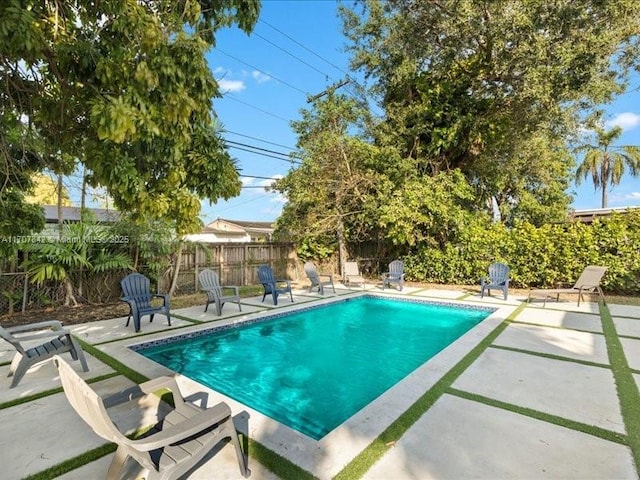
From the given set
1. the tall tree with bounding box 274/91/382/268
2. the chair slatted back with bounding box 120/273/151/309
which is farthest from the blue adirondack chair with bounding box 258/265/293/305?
the tall tree with bounding box 274/91/382/268

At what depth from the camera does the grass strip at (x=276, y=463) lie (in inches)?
88.7

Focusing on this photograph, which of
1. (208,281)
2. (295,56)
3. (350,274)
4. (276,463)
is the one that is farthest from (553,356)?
(295,56)

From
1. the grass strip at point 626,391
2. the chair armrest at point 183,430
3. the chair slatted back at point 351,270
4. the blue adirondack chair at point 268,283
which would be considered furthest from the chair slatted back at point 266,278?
the grass strip at point 626,391

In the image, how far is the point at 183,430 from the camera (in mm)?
2025

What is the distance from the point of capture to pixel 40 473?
89.5 inches

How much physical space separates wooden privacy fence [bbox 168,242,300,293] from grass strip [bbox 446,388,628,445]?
864 cm

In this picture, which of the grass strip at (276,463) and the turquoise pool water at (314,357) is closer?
the grass strip at (276,463)

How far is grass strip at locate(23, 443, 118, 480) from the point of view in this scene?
7.39 feet

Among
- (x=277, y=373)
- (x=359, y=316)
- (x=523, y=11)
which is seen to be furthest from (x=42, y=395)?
(x=523, y=11)

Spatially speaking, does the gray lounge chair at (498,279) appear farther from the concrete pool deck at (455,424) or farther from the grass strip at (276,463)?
the grass strip at (276,463)

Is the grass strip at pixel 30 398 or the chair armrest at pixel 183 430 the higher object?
the chair armrest at pixel 183 430

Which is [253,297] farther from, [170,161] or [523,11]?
[523,11]

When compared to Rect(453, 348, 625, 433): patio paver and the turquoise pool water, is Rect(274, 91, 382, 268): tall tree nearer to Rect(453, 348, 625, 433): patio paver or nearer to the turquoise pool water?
the turquoise pool water

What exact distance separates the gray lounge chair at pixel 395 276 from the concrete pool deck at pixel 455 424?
5.70m
